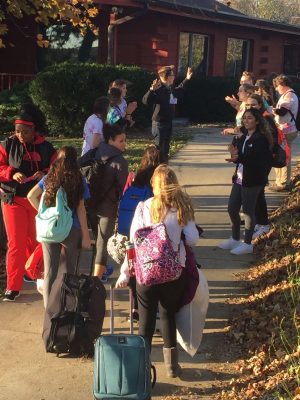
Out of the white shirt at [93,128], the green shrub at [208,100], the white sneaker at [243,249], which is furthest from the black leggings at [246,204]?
the green shrub at [208,100]

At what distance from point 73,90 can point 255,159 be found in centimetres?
954

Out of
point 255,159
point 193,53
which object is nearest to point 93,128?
point 255,159

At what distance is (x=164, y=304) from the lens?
414cm

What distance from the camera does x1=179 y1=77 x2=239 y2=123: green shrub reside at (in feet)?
65.0

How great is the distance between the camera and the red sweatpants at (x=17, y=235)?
543 centimetres

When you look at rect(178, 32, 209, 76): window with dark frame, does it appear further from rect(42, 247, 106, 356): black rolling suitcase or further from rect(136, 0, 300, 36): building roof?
rect(42, 247, 106, 356): black rolling suitcase

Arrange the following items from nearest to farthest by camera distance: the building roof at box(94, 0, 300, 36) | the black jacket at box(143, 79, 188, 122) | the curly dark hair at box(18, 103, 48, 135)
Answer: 1. the curly dark hair at box(18, 103, 48, 135)
2. the black jacket at box(143, 79, 188, 122)
3. the building roof at box(94, 0, 300, 36)

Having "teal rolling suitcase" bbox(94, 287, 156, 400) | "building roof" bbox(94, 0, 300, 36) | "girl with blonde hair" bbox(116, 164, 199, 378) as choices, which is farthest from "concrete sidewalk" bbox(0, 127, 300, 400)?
"building roof" bbox(94, 0, 300, 36)

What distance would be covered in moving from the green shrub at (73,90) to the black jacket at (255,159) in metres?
9.16

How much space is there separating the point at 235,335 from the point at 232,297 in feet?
2.79

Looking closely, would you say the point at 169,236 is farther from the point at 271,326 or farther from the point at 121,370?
the point at 271,326

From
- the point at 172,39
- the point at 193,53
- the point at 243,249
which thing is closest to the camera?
the point at 243,249

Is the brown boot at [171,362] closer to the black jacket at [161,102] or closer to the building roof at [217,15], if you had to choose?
the black jacket at [161,102]

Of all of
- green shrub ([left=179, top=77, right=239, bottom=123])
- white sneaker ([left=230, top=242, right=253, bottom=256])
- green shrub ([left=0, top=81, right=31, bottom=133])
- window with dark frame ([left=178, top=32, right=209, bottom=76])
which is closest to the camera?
white sneaker ([left=230, top=242, right=253, bottom=256])
